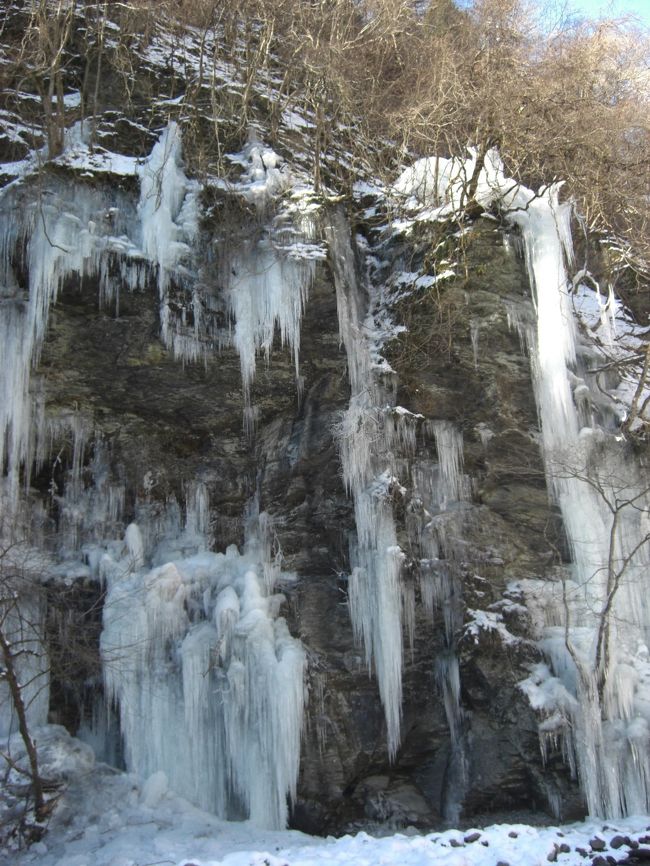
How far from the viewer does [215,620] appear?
891 cm

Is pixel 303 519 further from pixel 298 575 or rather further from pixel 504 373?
pixel 504 373

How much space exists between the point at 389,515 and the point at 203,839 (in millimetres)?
4108

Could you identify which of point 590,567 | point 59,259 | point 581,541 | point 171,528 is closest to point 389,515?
point 581,541

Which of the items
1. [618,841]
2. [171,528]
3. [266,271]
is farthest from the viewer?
[171,528]

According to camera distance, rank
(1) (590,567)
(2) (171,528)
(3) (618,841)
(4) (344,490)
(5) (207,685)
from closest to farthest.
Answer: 1. (3) (618,841)
2. (5) (207,685)
3. (1) (590,567)
4. (4) (344,490)
5. (2) (171,528)

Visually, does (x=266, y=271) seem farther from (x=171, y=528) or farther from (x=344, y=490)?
(x=171, y=528)

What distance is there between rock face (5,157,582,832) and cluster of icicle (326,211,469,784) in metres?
0.10

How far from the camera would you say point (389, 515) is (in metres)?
9.23

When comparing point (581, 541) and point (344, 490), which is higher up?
point (344, 490)

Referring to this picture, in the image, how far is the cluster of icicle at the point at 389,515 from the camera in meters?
8.91

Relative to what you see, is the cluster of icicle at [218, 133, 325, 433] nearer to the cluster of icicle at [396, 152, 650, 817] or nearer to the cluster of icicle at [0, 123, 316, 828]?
the cluster of icicle at [0, 123, 316, 828]

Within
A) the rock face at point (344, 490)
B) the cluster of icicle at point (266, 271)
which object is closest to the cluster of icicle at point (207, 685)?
the rock face at point (344, 490)

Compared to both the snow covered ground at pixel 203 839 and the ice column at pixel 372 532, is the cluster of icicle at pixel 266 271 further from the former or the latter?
the snow covered ground at pixel 203 839

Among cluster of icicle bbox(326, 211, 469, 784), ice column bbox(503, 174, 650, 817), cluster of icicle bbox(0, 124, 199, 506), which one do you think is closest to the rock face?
cluster of icicle bbox(326, 211, 469, 784)
